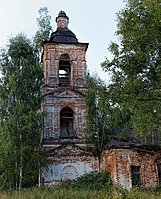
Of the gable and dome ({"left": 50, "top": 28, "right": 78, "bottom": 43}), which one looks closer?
the gable

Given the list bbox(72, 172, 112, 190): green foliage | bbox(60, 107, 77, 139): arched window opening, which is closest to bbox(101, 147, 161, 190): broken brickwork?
bbox(72, 172, 112, 190): green foliage

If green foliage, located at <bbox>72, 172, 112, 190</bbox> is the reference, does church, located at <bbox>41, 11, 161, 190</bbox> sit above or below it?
above

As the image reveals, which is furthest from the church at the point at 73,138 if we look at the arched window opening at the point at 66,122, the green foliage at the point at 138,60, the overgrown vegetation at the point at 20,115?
the green foliage at the point at 138,60

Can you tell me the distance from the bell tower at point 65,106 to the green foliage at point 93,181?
0.89 m

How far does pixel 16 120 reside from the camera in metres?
16.7

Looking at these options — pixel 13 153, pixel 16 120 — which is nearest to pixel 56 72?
pixel 16 120

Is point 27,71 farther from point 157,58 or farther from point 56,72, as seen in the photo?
point 157,58

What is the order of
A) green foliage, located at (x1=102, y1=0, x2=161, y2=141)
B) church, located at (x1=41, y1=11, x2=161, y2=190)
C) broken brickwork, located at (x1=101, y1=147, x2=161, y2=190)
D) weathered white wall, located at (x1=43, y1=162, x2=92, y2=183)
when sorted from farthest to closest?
weathered white wall, located at (x1=43, y1=162, x2=92, y2=183), church, located at (x1=41, y1=11, x2=161, y2=190), broken brickwork, located at (x1=101, y1=147, x2=161, y2=190), green foliage, located at (x1=102, y1=0, x2=161, y2=141)

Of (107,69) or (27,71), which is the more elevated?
(27,71)

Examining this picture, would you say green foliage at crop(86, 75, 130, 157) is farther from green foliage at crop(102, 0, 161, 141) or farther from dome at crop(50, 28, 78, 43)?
green foliage at crop(102, 0, 161, 141)

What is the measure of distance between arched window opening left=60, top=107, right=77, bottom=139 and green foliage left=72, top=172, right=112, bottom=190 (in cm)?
313

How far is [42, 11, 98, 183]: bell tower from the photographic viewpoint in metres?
18.8

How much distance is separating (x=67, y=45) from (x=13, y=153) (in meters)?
9.06

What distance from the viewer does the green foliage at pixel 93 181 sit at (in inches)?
669
